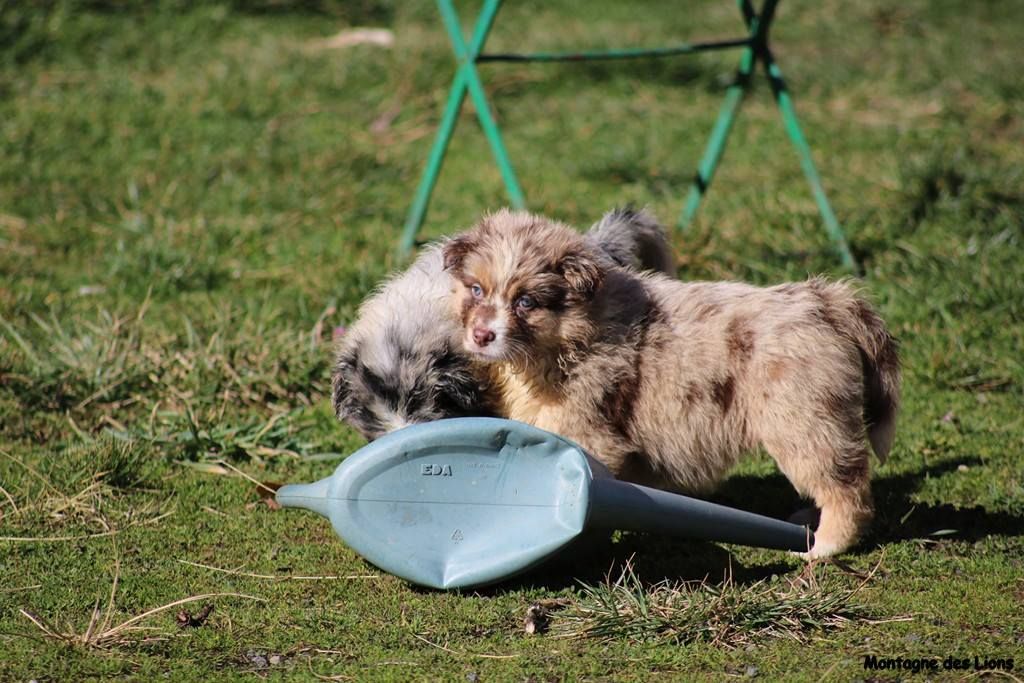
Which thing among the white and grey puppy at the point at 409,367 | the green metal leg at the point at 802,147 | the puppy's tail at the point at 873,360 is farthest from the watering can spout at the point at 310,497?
the green metal leg at the point at 802,147

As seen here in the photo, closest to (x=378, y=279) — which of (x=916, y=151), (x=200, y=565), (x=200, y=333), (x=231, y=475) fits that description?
(x=200, y=333)

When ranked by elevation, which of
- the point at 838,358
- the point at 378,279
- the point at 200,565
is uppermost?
the point at 838,358

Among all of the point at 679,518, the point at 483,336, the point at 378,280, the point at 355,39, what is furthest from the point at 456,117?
the point at 355,39

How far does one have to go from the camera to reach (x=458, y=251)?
4926mm

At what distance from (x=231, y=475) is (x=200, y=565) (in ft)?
2.78

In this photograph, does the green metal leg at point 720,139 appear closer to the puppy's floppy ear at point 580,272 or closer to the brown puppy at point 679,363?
the brown puppy at point 679,363

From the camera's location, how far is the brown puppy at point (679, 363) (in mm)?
4773

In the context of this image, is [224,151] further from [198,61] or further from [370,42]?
[370,42]

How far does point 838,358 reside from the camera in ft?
15.8

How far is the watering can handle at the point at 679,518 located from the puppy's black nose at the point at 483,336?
0.66 meters

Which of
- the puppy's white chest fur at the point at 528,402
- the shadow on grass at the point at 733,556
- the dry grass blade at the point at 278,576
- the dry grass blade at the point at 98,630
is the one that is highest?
the puppy's white chest fur at the point at 528,402

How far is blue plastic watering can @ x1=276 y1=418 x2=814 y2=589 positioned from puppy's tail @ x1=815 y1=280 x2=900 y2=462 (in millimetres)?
1005

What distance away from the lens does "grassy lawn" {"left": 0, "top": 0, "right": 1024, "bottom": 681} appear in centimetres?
429

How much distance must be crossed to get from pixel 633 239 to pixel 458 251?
1040 millimetres
